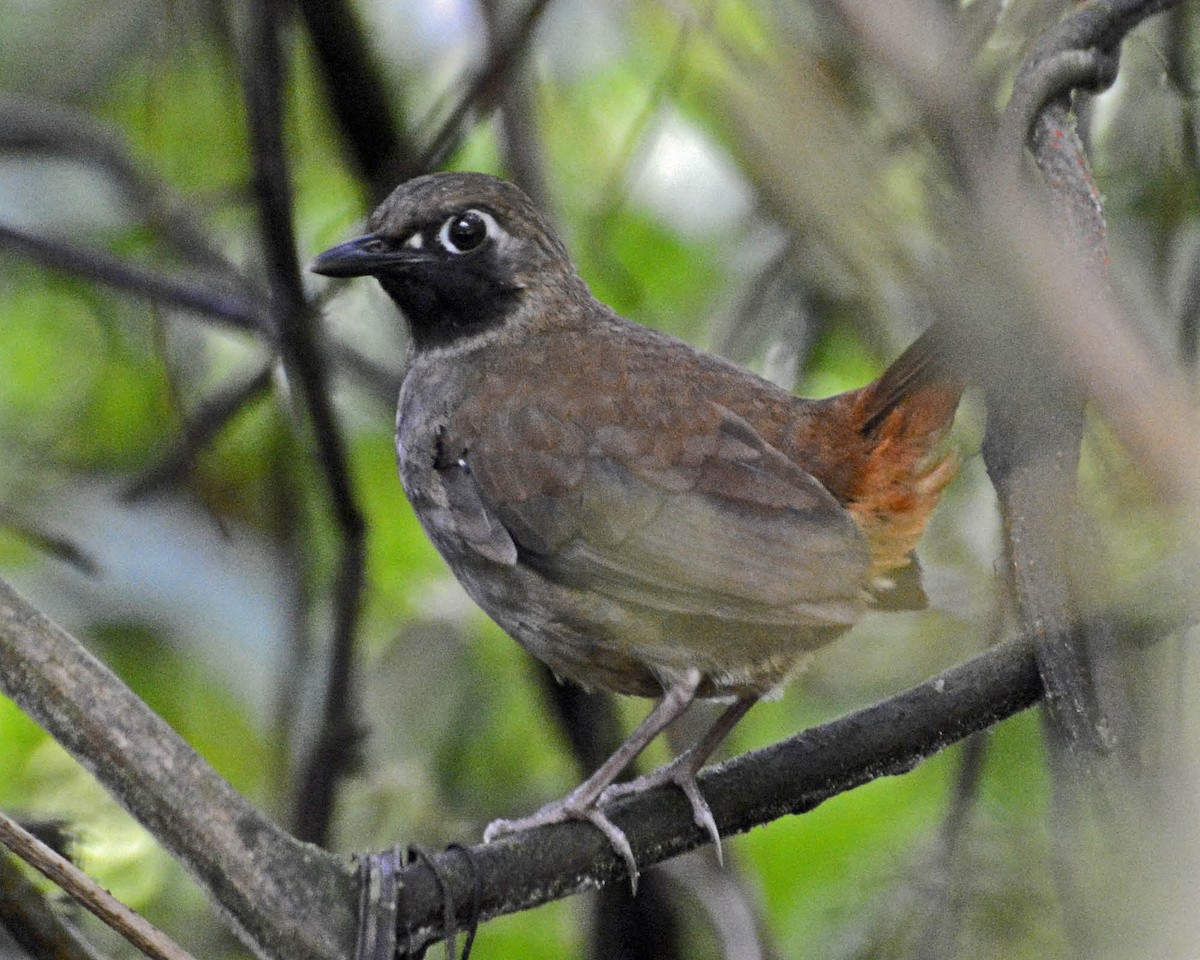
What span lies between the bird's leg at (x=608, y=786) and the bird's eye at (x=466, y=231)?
1094mm

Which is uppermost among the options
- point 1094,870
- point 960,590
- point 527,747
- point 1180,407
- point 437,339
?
point 1180,407

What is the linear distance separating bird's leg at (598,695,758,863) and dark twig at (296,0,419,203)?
159 centimetres

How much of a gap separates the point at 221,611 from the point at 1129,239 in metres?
2.28

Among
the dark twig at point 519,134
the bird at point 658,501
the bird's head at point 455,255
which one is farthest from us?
the dark twig at point 519,134

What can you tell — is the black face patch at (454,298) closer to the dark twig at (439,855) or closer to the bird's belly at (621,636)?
the bird's belly at (621,636)


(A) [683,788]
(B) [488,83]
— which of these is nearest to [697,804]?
(A) [683,788]

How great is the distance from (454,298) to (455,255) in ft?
0.32

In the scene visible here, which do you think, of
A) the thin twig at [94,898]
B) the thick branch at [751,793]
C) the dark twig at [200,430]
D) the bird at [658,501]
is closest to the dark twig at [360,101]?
the dark twig at [200,430]

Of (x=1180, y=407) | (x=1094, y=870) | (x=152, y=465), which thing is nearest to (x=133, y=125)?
(x=152, y=465)

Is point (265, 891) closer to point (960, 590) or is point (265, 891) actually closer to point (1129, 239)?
point (960, 590)

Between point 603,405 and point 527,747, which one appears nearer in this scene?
point 603,405

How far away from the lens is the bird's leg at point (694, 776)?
103 inches

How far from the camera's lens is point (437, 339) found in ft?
11.3

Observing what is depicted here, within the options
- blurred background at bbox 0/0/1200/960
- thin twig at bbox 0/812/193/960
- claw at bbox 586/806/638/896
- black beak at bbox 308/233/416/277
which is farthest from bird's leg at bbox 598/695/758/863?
black beak at bbox 308/233/416/277
